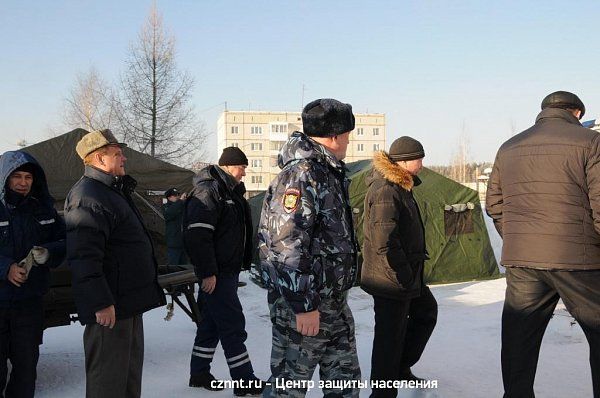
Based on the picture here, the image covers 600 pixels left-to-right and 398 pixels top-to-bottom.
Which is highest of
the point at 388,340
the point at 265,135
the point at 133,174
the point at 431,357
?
the point at 133,174

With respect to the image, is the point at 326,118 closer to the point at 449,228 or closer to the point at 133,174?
the point at 449,228

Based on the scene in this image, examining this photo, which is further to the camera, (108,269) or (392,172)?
(392,172)

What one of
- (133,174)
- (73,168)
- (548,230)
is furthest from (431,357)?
(73,168)

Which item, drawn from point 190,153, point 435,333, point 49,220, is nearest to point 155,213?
point 435,333

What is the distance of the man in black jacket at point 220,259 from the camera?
4344mm

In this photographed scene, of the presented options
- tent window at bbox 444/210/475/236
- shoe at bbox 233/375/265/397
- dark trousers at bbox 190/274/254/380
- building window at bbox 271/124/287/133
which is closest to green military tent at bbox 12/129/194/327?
tent window at bbox 444/210/475/236

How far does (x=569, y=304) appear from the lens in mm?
→ 3344

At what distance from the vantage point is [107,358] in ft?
10.6

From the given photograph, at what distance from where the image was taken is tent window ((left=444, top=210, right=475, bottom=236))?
10805mm

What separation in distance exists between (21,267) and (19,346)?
0.54 metres

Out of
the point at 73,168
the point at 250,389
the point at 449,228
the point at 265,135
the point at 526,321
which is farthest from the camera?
the point at 265,135

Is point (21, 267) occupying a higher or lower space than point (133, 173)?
higher

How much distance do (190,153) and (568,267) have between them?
72.3ft

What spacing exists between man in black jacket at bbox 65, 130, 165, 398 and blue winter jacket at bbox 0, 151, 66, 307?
554mm
